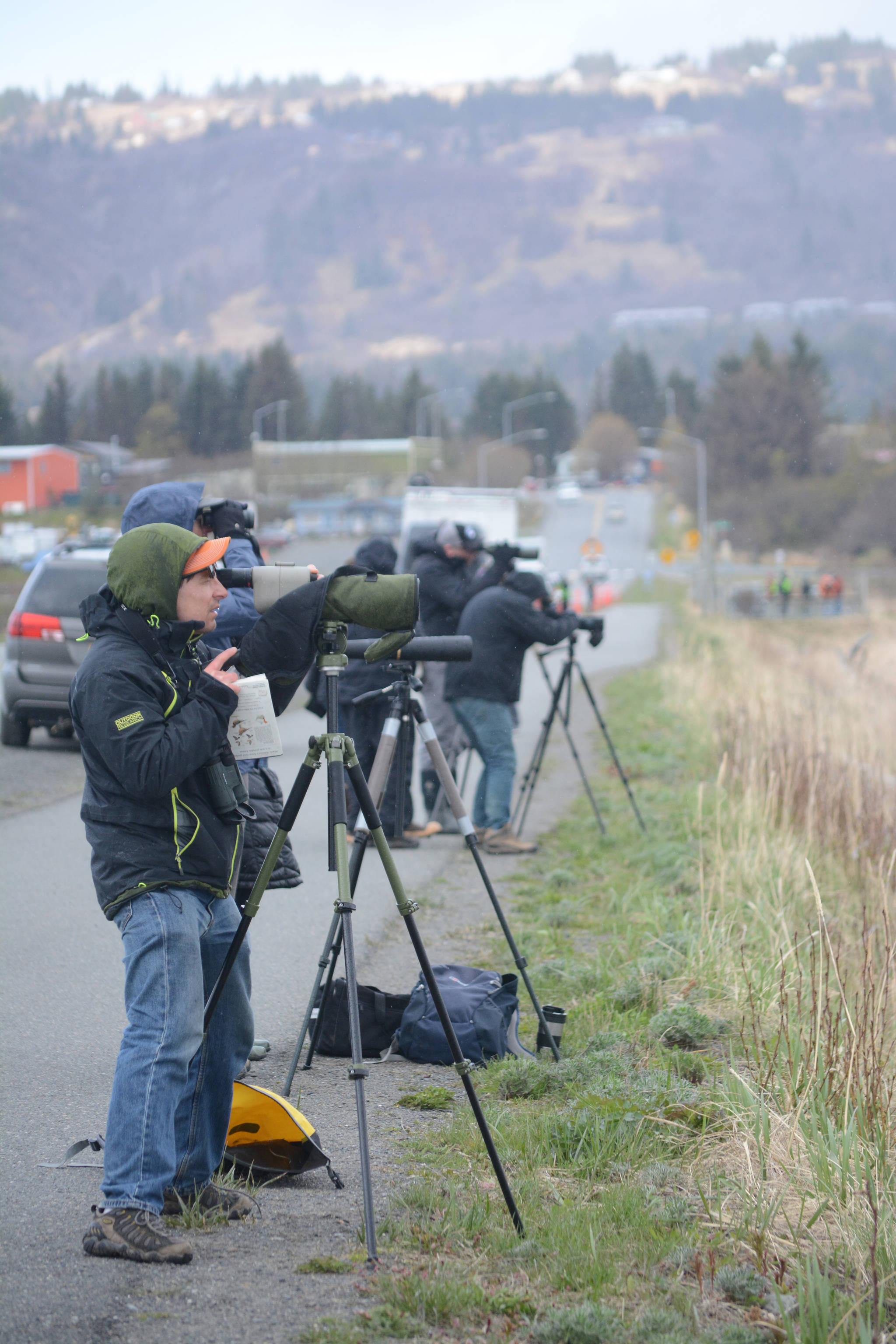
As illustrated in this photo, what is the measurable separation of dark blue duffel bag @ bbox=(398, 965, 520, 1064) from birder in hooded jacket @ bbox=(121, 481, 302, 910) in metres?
0.91

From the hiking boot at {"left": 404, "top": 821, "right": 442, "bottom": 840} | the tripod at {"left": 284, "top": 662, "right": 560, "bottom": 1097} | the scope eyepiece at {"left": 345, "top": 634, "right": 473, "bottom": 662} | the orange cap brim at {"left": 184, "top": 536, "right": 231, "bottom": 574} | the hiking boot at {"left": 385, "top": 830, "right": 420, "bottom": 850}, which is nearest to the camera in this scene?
the orange cap brim at {"left": 184, "top": 536, "right": 231, "bottom": 574}

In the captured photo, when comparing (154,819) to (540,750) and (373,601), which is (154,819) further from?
(540,750)

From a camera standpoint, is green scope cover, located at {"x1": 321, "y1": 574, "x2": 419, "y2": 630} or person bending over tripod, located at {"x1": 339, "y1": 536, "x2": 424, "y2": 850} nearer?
green scope cover, located at {"x1": 321, "y1": 574, "x2": 419, "y2": 630}

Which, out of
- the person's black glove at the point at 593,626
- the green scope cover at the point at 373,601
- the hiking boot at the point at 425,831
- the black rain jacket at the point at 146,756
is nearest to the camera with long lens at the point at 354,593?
the green scope cover at the point at 373,601

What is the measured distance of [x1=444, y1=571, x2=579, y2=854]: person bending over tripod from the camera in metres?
9.22

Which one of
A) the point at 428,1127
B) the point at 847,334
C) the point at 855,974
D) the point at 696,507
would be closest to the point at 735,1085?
the point at 428,1127

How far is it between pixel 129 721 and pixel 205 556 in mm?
464

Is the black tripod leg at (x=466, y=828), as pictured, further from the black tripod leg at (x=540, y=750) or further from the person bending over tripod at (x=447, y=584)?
the black tripod leg at (x=540, y=750)

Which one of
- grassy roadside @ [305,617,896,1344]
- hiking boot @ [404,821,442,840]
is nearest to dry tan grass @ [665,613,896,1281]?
grassy roadside @ [305,617,896,1344]

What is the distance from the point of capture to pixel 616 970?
20.5 ft

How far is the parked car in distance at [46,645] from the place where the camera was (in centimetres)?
1366

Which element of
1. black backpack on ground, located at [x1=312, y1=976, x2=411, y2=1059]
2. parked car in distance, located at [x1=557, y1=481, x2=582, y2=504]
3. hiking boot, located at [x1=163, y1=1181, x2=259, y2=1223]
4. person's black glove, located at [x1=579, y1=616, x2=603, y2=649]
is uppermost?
parked car in distance, located at [x1=557, y1=481, x2=582, y2=504]

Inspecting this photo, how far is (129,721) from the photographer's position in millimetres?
3330

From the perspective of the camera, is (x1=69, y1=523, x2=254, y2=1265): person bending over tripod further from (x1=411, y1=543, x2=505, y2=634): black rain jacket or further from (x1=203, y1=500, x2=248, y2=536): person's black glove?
(x1=411, y1=543, x2=505, y2=634): black rain jacket
